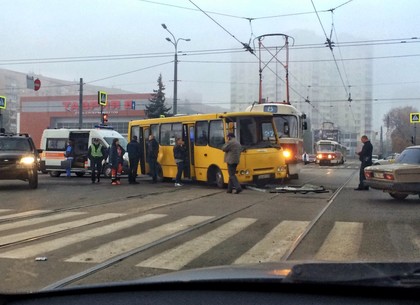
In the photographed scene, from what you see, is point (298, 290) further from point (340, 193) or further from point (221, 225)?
point (340, 193)

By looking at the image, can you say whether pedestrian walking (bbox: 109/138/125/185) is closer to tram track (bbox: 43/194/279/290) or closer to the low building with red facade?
tram track (bbox: 43/194/279/290)

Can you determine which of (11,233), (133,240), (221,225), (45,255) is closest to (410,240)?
(221,225)

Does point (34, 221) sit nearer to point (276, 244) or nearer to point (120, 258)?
point (120, 258)

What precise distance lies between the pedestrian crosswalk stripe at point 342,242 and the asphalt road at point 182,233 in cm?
1

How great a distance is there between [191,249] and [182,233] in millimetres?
1138

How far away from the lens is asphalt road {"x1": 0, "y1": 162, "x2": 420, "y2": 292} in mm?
5523

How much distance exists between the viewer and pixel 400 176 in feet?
38.5

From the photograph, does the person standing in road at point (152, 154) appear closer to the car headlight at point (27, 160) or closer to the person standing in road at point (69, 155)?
the car headlight at point (27, 160)

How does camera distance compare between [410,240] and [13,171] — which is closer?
[410,240]

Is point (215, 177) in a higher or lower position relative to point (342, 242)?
higher

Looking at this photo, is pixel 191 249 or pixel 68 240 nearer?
pixel 191 249

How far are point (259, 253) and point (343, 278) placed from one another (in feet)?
14.0

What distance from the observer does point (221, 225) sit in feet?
27.3

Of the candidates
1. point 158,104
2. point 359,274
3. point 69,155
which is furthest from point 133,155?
point 158,104
